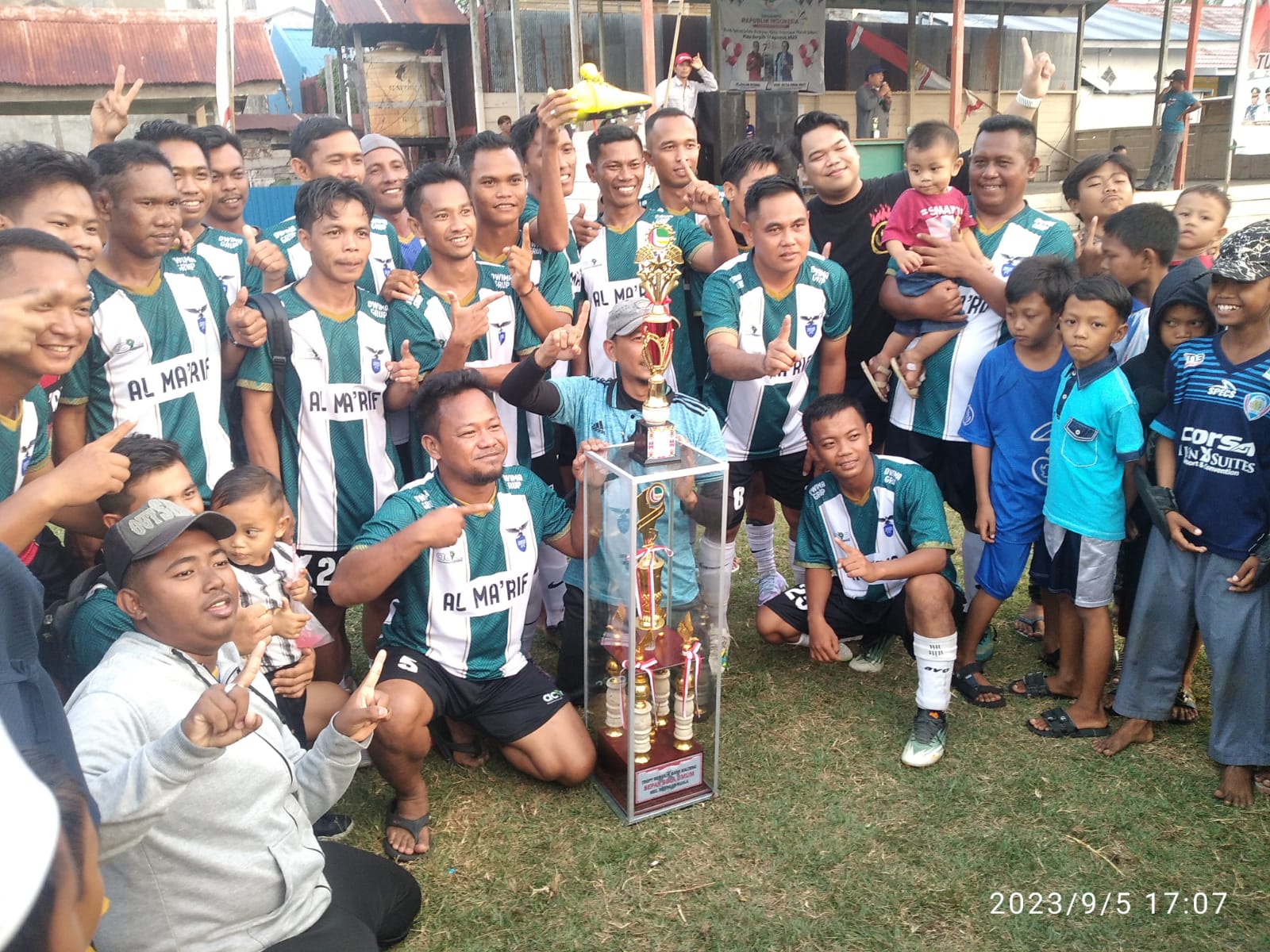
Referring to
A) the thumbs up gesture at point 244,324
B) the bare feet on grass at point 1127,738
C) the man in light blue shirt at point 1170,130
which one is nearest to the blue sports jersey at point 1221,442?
the bare feet on grass at point 1127,738

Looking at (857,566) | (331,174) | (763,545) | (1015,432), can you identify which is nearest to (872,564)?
(857,566)

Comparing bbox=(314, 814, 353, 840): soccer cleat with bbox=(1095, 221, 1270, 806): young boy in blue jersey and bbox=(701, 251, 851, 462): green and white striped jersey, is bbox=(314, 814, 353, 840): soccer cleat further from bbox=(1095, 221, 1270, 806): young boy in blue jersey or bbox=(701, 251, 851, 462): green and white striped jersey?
bbox=(1095, 221, 1270, 806): young boy in blue jersey

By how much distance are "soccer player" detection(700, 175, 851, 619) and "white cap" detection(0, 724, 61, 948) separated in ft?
10.9

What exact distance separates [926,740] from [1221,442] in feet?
5.05

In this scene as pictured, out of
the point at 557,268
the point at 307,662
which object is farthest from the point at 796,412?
the point at 307,662

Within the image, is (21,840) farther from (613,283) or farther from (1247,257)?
(613,283)

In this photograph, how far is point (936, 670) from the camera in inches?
152

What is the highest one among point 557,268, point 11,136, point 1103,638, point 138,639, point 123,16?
point 123,16

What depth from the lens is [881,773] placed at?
373 centimetres

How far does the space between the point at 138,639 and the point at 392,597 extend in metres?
1.47

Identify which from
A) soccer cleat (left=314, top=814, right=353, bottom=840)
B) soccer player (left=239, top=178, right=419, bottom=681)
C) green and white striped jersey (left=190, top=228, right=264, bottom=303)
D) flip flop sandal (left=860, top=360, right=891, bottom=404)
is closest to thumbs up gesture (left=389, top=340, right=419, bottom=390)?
soccer player (left=239, top=178, right=419, bottom=681)

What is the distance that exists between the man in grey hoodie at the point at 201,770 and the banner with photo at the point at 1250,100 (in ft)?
45.2

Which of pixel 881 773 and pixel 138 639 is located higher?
pixel 138 639

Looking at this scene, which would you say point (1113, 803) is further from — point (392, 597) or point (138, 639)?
point (138, 639)
